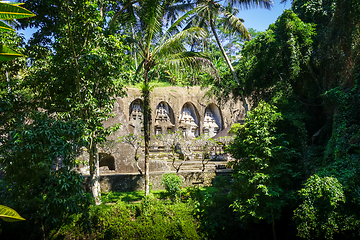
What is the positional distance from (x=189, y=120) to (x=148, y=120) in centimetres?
1447

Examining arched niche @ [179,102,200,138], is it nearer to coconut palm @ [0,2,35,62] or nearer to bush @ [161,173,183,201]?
bush @ [161,173,183,201]

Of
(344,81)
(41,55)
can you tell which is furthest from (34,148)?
(344,81)

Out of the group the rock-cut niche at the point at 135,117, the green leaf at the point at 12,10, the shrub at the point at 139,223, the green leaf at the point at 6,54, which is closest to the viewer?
the green leaf at the point at 12,10

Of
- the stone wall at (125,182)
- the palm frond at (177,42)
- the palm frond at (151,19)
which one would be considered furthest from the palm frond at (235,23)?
the stone wall at (125,182)

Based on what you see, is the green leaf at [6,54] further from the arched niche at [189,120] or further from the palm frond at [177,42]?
the arched niche at [189,120]

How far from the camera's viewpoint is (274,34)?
9750mm

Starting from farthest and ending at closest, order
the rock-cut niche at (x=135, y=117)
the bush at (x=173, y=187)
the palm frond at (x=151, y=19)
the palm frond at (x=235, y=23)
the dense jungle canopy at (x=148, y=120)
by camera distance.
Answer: the rock-cut niche at (x=135, y=117) → the palm frond at (x=235, y=23) → the bush at (x=173, y=187) → the palm frond at (x=151, y=19) → the dense jungle canopy at (x=148, y=120)

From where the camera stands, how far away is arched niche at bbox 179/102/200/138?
22438 millimetres

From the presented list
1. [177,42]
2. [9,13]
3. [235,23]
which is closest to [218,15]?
[235,23]

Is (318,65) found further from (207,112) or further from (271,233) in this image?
(207,112)

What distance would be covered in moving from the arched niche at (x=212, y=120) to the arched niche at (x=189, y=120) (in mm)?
971

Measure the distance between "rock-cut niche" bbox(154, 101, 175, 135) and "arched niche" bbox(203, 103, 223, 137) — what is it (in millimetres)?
3633

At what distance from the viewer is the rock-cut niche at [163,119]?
69.1 feet

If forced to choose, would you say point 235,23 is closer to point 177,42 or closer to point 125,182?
point 177,42
